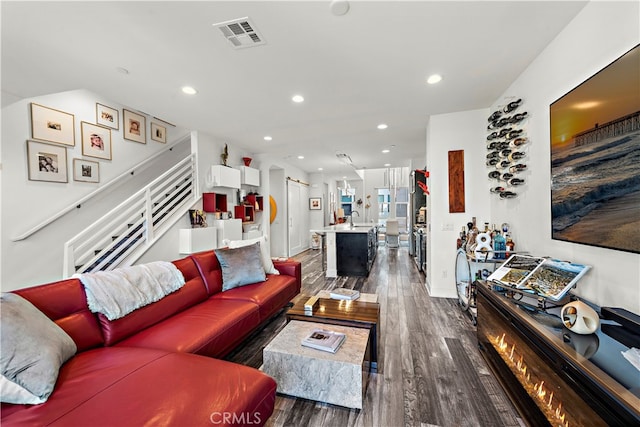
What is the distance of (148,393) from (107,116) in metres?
4.65

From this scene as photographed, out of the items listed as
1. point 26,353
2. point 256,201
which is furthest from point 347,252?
point 26,353

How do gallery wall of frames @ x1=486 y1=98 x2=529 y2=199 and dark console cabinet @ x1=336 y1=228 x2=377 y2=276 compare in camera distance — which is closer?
gallery wall of frames @ x1=486 y1=98 x2=529 y2=199

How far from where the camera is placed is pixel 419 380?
1.94 m

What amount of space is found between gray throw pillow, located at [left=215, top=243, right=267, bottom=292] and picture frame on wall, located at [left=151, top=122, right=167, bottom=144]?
3.44 metres

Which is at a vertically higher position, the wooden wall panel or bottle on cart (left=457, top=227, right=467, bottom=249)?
the wooden wall panel

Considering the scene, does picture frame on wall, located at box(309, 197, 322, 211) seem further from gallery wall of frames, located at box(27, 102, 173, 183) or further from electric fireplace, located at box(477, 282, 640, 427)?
electric fireplace, located at box(477, 282, 640, 427)

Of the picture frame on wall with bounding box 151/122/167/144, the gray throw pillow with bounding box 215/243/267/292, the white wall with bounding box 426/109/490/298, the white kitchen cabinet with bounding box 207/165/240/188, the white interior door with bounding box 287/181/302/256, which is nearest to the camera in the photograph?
the gray throw pillow with bounding box 215/243/267/292

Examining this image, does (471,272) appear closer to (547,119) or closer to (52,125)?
(547,119)

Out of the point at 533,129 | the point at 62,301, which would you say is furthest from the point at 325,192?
the point at 62,301

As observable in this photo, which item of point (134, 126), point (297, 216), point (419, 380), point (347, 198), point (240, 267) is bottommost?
point (419, 380)

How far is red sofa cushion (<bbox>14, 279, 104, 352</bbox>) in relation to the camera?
1.48 m

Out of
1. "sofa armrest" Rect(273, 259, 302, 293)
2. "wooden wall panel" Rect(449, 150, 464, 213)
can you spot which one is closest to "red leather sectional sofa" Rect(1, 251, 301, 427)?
"sofa armrest" Rect(273, 259, 302, 293)

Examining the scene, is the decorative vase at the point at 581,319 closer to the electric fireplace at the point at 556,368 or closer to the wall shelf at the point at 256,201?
the electric fireplace at the point at 556,368

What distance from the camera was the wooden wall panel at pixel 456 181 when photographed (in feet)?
11.8
